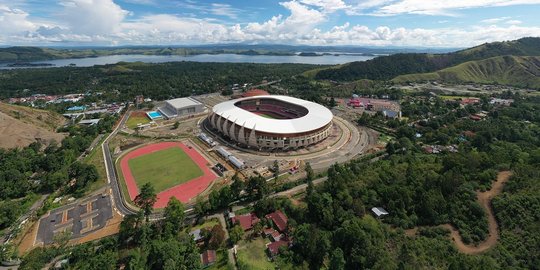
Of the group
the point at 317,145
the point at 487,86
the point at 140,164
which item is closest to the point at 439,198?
the point at 317,145

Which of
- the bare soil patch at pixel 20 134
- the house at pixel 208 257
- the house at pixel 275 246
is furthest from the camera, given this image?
the bare soil patch at pixel 20 134

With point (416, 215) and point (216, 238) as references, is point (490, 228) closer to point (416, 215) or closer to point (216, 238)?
point (416, 215)

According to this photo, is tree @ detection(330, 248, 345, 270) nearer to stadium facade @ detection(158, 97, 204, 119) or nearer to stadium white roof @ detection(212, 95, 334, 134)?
stadium white roof @ detection(212, 95, 334, 134)

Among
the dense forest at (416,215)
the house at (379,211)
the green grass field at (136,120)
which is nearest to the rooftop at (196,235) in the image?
the dense forest at (416,215)

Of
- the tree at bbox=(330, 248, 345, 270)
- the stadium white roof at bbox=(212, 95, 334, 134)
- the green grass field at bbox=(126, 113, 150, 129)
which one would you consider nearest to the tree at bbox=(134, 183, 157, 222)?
the tree at bbox=(330, 248, 345, 270)

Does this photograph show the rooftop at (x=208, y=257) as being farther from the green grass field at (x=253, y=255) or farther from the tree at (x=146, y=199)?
the tree at (x=146, y=199)

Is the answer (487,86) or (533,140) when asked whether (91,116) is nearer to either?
(533,140)
